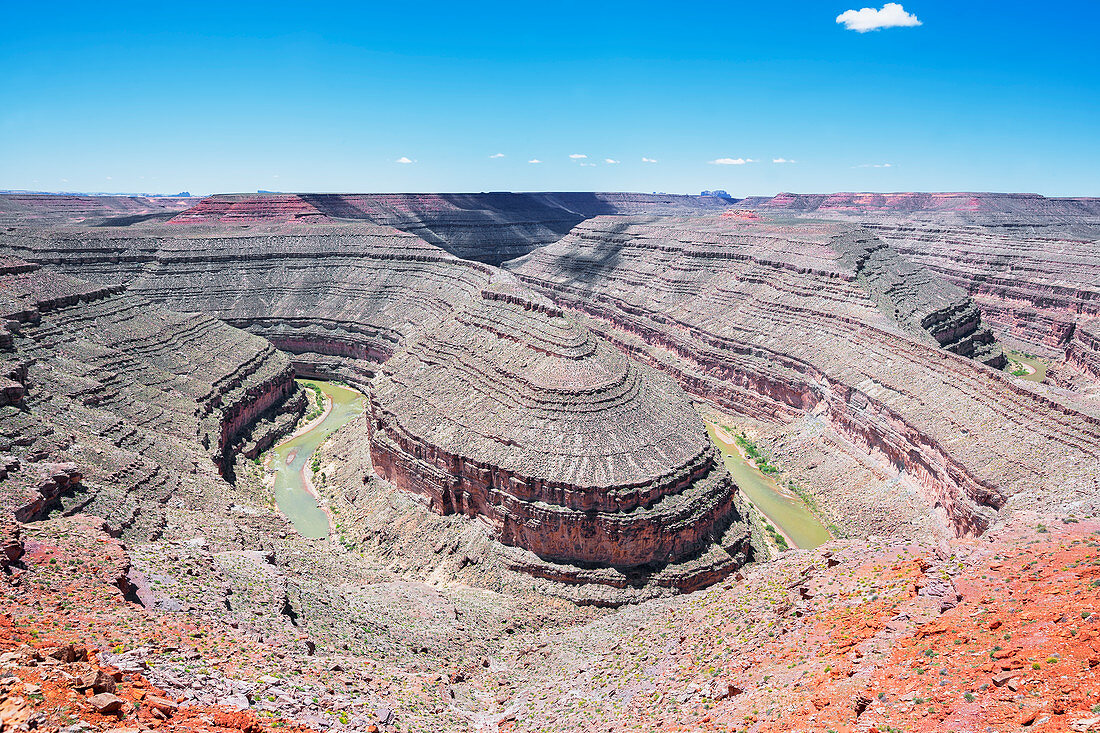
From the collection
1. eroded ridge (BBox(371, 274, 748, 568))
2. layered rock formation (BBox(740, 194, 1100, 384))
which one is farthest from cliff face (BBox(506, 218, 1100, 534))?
layered rock formation (BBox(740, 194, 1100, 384))

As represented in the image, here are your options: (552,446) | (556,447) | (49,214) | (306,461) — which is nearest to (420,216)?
(49,214)

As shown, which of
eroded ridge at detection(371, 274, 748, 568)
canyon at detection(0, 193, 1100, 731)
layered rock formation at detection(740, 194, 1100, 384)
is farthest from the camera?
layered rock formation at detection(740, 194, 1100, 384)

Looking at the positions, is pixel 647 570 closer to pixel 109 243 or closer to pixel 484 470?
pixel 484 470

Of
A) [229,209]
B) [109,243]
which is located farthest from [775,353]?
[229,209]

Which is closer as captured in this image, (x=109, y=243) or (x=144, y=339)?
(x=144, y=339)

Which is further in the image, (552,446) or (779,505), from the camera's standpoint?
(779,505)

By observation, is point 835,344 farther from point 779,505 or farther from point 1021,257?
point 1021,257

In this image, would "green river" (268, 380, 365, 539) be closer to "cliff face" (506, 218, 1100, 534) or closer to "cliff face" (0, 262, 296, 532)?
"cliff face" (0, 262, 296, 532)
